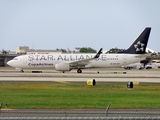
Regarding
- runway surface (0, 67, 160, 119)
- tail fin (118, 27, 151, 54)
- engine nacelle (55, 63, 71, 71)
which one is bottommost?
runway surface (0, 67, 160, 119)

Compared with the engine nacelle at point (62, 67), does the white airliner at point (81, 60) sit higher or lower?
higher

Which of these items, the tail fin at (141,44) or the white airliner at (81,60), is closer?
the white airliner at (81,60)

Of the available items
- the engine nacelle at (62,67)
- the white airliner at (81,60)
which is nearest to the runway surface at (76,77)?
the engine nacelle at (62,67)

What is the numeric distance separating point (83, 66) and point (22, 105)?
55652 millimetres

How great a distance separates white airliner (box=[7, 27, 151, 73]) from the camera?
3189 inches

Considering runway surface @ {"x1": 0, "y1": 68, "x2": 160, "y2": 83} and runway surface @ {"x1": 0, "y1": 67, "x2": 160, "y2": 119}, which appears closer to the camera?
runway surface @ {"x1": 0, "y1": 67, "x2": 160, "y2": 119}

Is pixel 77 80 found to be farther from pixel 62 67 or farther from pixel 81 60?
pixel 81 60

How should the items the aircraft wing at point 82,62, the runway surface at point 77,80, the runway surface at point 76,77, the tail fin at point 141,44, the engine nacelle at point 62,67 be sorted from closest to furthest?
1. the runway surface at point 77,80
2. the runway surface at point 76,77
3. the engine nacelle at point 62,67
4. the aircraft wing at point 82,62
5. the tail fin at point 141,44

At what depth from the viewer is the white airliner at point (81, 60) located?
81000mm

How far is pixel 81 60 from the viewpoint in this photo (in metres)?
81.1

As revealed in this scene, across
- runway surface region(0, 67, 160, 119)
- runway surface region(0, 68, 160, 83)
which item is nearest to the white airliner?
runway surface region(0, 67, 160, 119)

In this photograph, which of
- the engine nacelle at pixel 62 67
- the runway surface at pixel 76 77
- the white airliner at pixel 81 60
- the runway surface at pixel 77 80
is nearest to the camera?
the runway surface at pixel 77 80

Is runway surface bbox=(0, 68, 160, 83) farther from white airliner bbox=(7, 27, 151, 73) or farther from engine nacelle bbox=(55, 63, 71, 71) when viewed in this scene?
white airliner bbox=(7, 27, 151, 73)

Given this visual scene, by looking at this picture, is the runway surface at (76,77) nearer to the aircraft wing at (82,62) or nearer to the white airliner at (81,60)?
the aircraft wing at (82,62)
